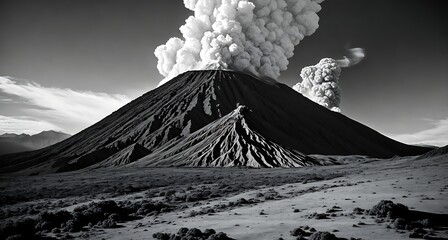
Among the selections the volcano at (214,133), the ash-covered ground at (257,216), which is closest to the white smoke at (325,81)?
the volcano at (214,133)

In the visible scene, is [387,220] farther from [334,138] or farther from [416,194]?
[334,138]

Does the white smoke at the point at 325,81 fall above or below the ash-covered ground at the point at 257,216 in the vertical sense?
above

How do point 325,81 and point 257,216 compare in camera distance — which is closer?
point 257,216

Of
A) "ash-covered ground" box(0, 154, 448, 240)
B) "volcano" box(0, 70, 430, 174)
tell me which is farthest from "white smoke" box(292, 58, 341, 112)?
"ash-covered ground" box(0, 154, 448, 240)

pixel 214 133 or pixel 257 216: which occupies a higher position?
pixel 214 133

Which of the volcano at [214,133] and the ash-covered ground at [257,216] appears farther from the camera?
the volcano at [214,133]

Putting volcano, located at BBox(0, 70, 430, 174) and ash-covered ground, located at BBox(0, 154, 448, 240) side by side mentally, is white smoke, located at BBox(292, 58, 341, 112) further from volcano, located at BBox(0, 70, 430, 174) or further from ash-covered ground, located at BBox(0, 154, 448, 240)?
ash-covered ground, located at BBox(0, 154, 448, 240)

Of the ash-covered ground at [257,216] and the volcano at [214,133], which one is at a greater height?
the volcano at [214,133]

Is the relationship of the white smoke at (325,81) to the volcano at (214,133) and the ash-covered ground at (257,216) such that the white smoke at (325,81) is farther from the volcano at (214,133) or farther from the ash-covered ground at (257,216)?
the ash-covered ground at (257,216)

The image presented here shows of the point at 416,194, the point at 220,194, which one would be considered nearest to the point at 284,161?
the point at 220,194
